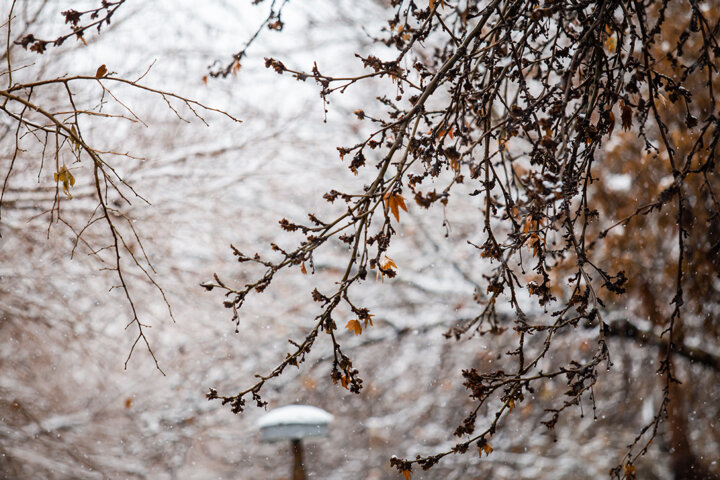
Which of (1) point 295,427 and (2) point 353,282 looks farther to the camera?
(2) point 353,282

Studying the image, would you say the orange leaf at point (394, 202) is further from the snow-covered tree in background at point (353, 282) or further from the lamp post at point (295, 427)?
the snow-covered tree in background at point (353, 282)

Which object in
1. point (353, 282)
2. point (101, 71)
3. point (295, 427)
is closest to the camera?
point (101, 71)

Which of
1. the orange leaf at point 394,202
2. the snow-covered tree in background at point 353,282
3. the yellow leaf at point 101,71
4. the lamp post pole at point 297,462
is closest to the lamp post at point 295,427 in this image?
the lamp post pole at point 297,462

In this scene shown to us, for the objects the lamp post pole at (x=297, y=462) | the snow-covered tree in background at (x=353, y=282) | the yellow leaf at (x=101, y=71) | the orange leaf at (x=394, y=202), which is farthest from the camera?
the snow-covered tree in background at (x=353, y=282)

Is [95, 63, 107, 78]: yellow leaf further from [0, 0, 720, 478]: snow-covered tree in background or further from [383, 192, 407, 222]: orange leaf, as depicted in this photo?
[0, 0, 720, 478]: snow-covered tree in background

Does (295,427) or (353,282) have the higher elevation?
(353,282)

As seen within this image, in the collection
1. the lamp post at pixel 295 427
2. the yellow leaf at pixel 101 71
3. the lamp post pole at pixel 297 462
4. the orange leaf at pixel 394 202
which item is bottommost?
the orange leaf at pixel 394 202

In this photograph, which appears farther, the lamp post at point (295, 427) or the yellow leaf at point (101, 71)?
the lamp post at point (295, 427)

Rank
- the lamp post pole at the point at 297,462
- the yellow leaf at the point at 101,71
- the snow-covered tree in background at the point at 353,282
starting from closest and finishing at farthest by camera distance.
Result: the yellow leaf at the point at 101,71, the lamp post pole at the point at 297,462, the snow-covered tree in background at the point at 353,282

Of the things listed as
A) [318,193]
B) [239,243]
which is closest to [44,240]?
[239,243]

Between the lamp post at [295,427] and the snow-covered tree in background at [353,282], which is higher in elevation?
the snow-covered tree in background at [353,282]

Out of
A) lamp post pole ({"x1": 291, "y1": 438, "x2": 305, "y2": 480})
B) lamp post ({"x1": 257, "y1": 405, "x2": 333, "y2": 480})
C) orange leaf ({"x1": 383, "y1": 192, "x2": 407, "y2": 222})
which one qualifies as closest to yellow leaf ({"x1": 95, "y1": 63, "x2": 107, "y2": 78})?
orange leaf ({"x1": 383, "y1": 192, "x2": 407, "y2": 222})

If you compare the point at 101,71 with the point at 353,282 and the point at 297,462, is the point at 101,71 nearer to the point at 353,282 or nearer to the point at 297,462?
the point at 297,462

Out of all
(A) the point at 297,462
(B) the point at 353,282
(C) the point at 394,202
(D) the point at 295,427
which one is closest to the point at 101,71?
(C) the point at 394,202
